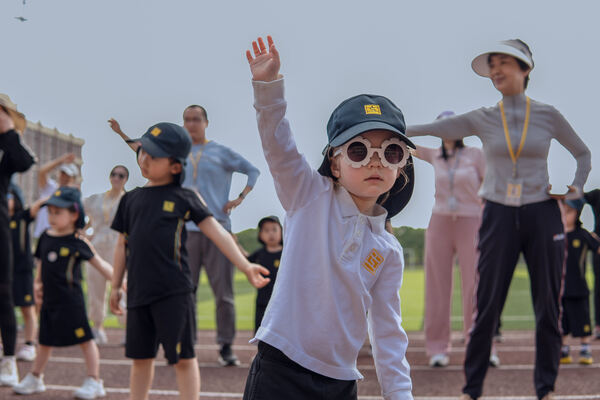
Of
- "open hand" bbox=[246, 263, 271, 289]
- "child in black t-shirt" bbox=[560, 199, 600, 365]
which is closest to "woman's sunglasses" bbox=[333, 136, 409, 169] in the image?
"open hand" bbox=[246, 263, 271, 289]

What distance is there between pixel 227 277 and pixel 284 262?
15.8 feet

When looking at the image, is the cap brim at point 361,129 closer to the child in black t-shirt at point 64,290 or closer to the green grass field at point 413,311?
the child in black t-shirt at point 64,290

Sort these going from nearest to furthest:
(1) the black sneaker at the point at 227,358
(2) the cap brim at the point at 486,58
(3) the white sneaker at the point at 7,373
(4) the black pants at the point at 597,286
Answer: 1. (2) the cap brim at the point at 486,58
2. (3) the white sneaker at the point at 7,373
3. (1) the black sneaker at the point at 227,358
4. (4) the black pants at the point at 597,286

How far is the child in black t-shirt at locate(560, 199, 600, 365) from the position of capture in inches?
308

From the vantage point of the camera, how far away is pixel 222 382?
6066 mm

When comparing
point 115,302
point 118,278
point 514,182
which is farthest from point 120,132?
point 514,182

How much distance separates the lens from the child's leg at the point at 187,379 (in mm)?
4428

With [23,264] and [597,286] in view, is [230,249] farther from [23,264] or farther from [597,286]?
[597,286]

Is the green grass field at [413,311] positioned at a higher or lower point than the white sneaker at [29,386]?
lower

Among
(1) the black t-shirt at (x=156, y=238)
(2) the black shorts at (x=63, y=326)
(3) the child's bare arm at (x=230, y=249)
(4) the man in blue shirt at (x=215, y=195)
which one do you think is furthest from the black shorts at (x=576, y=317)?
(2) the black shorts at (x=63, y=326)

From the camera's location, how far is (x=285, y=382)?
98.0 inches

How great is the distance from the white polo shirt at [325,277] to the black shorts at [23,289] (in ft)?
18.7

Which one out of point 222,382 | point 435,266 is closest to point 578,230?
point 435,266

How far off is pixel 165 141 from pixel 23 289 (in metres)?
4.02
